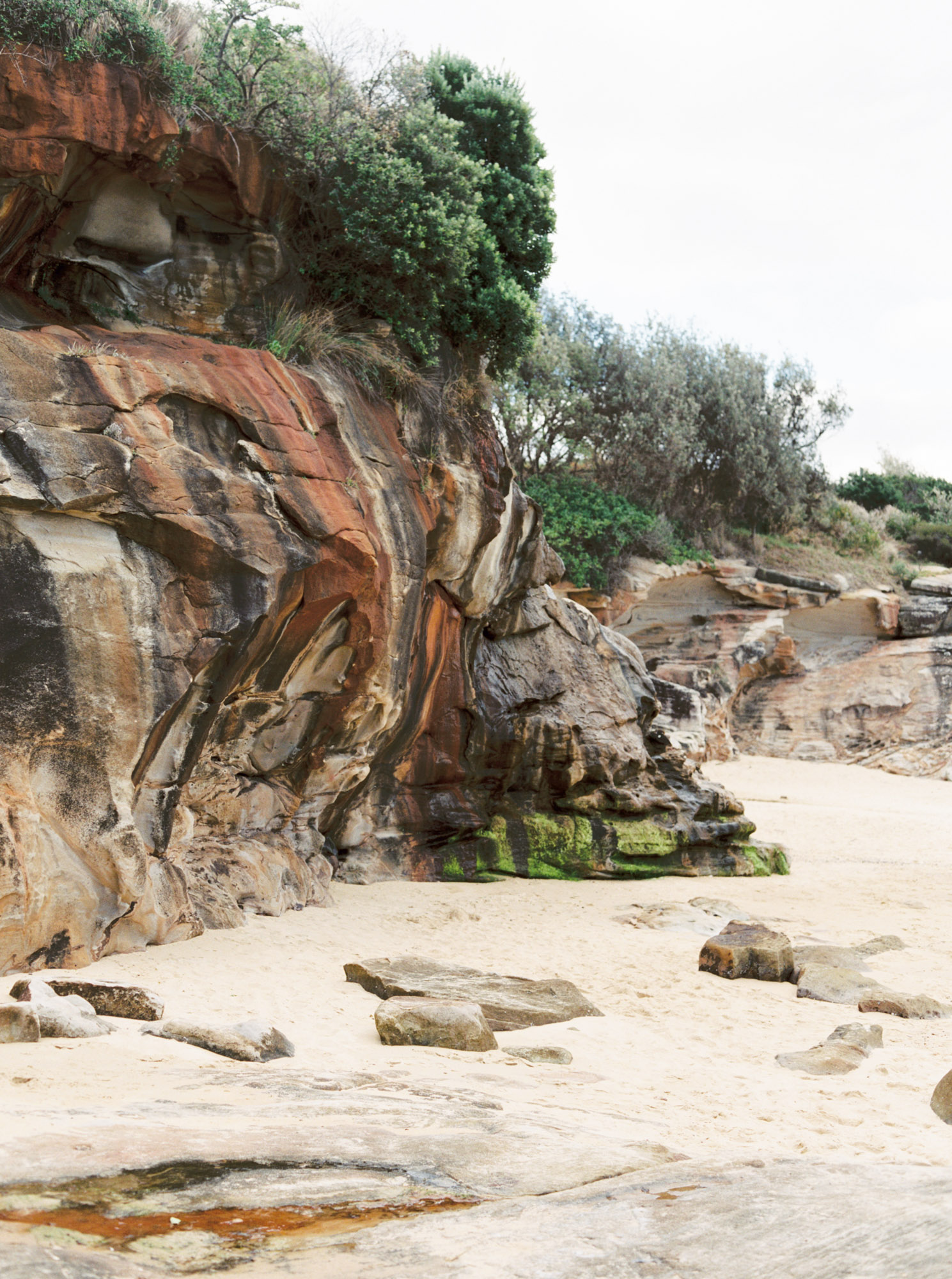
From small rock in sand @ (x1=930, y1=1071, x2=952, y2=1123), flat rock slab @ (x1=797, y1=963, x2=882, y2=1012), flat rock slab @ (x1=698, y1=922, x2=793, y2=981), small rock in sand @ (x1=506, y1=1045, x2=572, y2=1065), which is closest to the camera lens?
small rock in sand @ (x1=930, y1=1071, x2=952, y2=1123)

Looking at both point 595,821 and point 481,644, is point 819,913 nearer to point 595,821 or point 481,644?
point 595,821

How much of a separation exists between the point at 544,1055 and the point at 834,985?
9.24 ft

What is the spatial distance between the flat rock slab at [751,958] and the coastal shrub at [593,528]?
15.0 meters

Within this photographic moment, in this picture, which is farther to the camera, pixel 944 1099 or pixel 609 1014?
pixel 609 1014

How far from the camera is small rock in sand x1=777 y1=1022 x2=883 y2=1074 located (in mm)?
5023

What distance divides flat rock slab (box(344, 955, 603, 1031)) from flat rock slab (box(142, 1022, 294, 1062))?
1.37m

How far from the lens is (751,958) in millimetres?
7152

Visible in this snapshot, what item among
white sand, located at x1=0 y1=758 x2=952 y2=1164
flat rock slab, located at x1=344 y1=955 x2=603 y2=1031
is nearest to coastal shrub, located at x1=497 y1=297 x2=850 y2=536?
white sand, located at x1=0 y1=758 x2=952 y2=1164

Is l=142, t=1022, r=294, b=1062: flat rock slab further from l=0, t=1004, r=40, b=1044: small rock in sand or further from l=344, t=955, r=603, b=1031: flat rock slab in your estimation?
l=344, t=955, r=603, b=1031: flat rock slab

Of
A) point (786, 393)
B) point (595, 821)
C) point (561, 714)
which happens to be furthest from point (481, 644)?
point (786, 393)

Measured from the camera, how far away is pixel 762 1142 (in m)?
3.86

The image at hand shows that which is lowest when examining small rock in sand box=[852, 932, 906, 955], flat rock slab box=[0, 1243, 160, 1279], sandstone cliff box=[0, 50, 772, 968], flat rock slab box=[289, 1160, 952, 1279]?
small rock in sand box=[852, 932, 906, 955]

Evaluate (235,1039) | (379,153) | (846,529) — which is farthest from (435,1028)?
(846,529)

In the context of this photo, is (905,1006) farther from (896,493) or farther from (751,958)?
(896,493)
